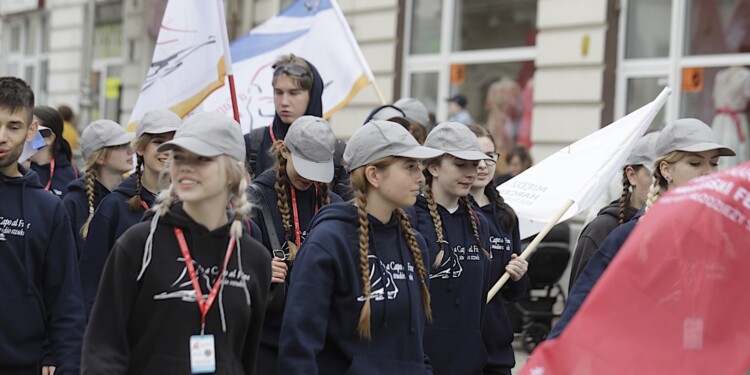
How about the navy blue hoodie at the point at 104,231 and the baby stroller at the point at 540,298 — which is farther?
the baby stroller at the point at 540,298

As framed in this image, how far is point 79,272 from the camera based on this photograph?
5254 millimetres

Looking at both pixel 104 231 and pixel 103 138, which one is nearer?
pixel 104 231

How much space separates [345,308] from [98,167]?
2753mm

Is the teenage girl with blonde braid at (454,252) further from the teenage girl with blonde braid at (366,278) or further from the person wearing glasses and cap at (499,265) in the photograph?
the teenage girl with blonde braid at (366,278)

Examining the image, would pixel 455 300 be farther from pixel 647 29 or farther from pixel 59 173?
pixel 647 29

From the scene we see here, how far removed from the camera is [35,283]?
498 centimetres

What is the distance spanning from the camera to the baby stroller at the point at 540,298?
10469 millimetres

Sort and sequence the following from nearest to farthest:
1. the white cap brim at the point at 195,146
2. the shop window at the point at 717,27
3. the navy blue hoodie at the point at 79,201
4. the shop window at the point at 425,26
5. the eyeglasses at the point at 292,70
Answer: the white cap brim at the point at 195,146
the navy blue hoodie at the point at 79,201
the eyeglasses at the point at 292,70
the shop window at the point at 717,27
the shop window at the point at 425,26

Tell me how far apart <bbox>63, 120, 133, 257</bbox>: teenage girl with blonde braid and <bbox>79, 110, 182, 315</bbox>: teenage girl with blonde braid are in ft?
2.65

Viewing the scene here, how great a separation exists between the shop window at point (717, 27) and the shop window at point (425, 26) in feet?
13.4

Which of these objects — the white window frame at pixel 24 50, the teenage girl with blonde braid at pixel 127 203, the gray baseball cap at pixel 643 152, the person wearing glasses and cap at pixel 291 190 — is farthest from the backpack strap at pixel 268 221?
the white window frame at pixel 24 50

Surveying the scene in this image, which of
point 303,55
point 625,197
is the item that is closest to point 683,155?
point 625,197

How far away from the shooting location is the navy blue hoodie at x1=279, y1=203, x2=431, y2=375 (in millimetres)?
4543

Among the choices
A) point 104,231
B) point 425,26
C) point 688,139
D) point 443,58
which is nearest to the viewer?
point 688,139
